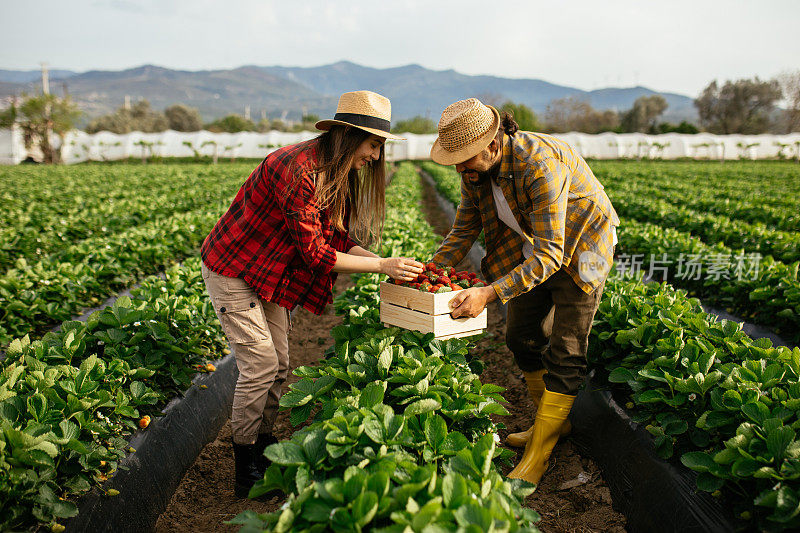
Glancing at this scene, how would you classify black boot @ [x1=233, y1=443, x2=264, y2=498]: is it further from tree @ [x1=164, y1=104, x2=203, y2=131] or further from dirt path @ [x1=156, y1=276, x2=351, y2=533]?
tree @ [x1=164, y1=104, x2=203, y2=131]

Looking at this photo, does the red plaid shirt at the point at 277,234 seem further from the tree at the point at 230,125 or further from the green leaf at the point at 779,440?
the tree at the point at 230,125

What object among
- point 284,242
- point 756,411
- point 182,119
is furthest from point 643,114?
point 284,242

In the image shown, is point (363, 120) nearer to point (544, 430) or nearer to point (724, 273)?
point (544, 430)

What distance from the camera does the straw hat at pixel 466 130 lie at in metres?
2.51

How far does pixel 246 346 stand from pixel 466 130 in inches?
63.3

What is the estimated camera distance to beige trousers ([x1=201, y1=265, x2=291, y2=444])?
2.72m

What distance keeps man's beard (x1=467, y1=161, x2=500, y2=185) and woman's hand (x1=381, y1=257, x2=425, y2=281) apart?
0.61 meters

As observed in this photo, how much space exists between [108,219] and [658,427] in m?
9.20

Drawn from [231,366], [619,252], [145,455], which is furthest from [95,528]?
[619,252]

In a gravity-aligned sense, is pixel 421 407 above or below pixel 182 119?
below

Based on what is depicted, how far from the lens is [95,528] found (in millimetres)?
2250

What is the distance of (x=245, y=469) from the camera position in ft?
9.50

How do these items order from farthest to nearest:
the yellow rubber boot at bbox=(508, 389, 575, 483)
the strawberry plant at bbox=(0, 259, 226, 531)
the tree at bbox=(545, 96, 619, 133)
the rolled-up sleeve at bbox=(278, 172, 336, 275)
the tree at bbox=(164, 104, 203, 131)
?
the tree at bbox=(164, 104, 203, 131) → the tree at bbox=(545, 96, 619, 133) → the yellow rubber boot at bbox=(508, 389, 575, 483) → the rolled-up sleeve at bbox=(278, 172, 336, 275) → the strawberry plant at bbox=(0, 259, 226, 531)

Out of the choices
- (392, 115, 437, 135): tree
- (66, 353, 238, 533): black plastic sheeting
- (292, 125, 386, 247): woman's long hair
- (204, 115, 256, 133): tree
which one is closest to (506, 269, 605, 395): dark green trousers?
(292, 125, 386, 247): woman's long hair
